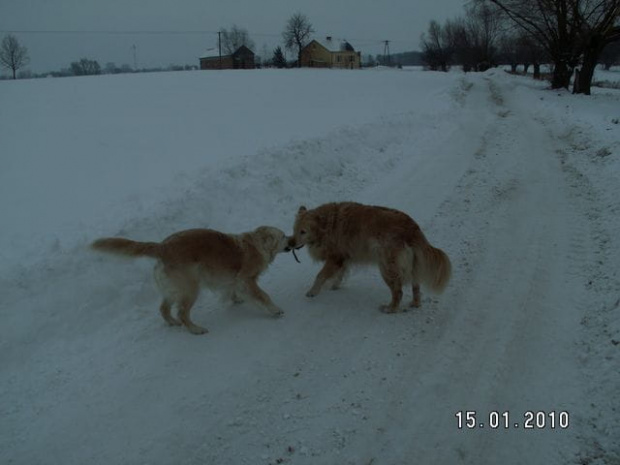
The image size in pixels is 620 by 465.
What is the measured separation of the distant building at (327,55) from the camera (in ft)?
282

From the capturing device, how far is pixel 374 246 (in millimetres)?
5305

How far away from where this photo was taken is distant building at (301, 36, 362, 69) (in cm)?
8587

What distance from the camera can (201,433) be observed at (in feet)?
11.4

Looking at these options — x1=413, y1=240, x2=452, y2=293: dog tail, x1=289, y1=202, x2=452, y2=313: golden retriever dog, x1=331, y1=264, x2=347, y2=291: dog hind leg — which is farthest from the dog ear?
x1=413, y1=240, x2=452, y2=293: dog tail

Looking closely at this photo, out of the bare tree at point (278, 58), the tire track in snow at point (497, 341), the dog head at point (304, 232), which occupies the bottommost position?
the tire track in snow at point (497, 341)

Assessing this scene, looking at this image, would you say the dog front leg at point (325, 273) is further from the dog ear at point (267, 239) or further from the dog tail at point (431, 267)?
the dog tail at point (431, 267)

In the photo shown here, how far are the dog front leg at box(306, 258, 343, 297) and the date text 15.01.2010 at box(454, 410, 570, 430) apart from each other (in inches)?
97.0

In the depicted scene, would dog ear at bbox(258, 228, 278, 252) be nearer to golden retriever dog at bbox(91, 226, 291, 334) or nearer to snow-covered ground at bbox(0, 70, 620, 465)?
golden retriever dog at bbox(91, 226, 291, 334)

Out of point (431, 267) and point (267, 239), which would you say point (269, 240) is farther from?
point (431, 267)

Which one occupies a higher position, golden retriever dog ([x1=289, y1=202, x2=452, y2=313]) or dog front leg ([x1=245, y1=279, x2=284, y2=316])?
golden retriever dog ([x1=289, y1=202, x2=452, y2=313])

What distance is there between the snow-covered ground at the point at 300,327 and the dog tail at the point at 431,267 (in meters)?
0.40

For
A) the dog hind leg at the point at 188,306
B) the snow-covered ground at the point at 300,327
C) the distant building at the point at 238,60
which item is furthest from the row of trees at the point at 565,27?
the distant building at the point at 238,60

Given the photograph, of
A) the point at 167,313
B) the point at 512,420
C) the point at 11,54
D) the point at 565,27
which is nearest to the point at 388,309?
the point at 512,420

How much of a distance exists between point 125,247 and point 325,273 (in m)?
2.45
